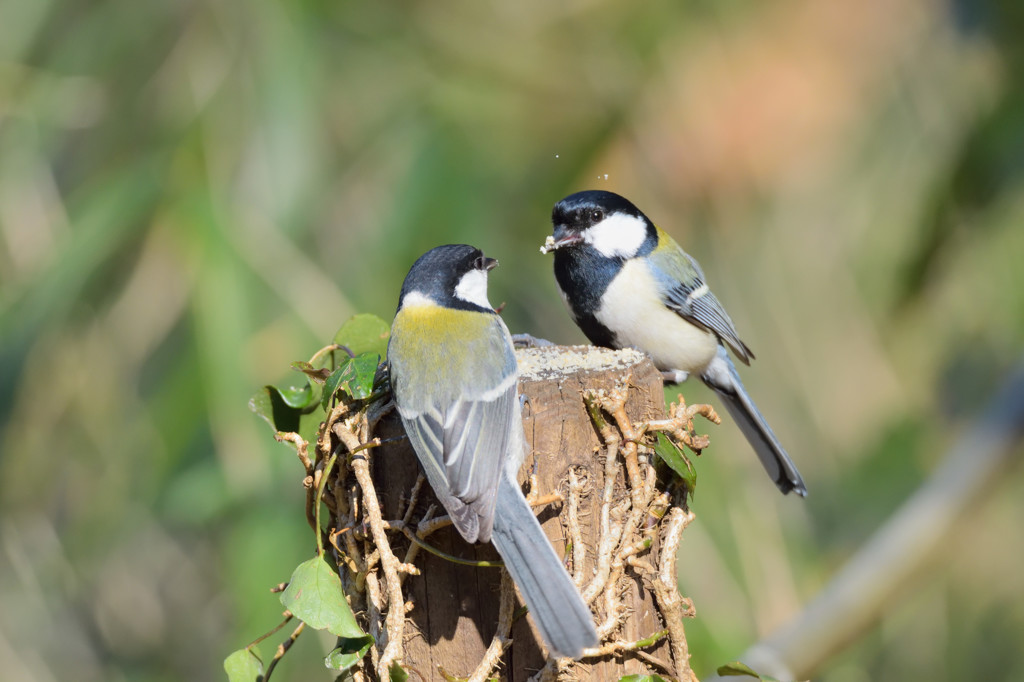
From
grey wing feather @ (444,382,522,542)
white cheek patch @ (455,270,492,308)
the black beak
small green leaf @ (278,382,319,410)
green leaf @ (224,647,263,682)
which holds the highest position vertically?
small green leaf @ (278,382,319,410)

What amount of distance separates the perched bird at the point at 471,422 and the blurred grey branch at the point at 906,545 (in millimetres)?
1410

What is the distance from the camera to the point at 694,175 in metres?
4.30

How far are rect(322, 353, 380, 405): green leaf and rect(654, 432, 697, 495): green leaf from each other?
1.67 ft

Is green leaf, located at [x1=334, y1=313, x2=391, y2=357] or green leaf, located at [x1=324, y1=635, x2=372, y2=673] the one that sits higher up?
green leaf, located at [x1=334, y1=313, x2=391, y2=357]

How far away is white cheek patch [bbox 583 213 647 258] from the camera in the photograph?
107 inches

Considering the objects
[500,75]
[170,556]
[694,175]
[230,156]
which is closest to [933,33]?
[694,175]

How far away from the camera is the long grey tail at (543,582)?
1428 mm

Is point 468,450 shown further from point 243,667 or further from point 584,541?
point 243,667

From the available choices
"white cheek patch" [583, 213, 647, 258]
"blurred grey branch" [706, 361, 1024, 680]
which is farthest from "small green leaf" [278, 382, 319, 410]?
"blurred grey branch" [706, 361, 1024, 680]

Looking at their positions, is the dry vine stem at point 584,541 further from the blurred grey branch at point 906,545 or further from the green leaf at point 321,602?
the blurred grey branch at point 906,545

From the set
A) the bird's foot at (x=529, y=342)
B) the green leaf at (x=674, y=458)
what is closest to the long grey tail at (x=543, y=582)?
the green leaf at (x=674, y=458)

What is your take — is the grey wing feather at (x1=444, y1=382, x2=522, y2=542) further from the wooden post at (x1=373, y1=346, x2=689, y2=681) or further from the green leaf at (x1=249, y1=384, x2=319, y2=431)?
the green leaf at (x1=249, y1=384, x2=319, y2=431)

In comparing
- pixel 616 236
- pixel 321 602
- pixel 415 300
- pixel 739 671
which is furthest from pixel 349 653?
pixel 616 236

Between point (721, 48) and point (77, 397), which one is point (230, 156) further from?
point (721, 48)
